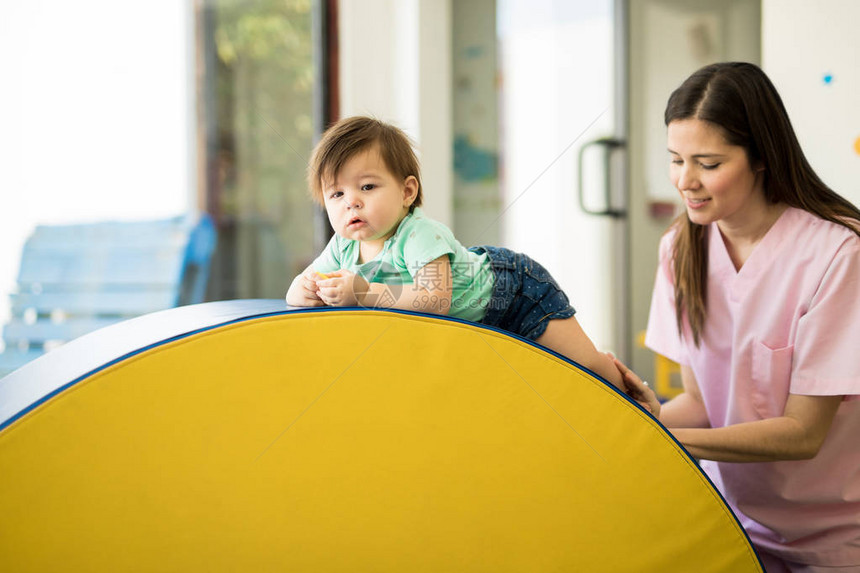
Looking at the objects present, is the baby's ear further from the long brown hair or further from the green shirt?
the long brown hair

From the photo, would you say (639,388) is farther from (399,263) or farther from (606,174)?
(606,174)

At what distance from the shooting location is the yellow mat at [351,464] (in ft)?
2.46

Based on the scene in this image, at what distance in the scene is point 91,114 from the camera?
9.80 ft

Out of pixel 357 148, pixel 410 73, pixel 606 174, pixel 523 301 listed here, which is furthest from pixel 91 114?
pixel 523 301

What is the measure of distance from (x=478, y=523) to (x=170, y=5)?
10.4ft

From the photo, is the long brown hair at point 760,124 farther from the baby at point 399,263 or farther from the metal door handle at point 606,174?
the metal door handle at point 606,174

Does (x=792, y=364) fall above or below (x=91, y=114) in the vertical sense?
below

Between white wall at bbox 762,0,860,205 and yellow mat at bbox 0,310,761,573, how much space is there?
3.07 ft

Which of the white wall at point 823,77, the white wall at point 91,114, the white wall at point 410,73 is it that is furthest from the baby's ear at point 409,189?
the white wall at point 91,114

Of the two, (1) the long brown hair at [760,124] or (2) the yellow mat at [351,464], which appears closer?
(2) the yellow mat at [351,464]

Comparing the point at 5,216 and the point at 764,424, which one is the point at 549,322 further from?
the point at 5,216

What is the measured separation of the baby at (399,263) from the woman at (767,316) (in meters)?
0.16

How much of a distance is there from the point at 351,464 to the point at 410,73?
2.19m

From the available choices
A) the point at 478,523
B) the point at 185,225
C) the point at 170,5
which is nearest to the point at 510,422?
the point at 478,523
